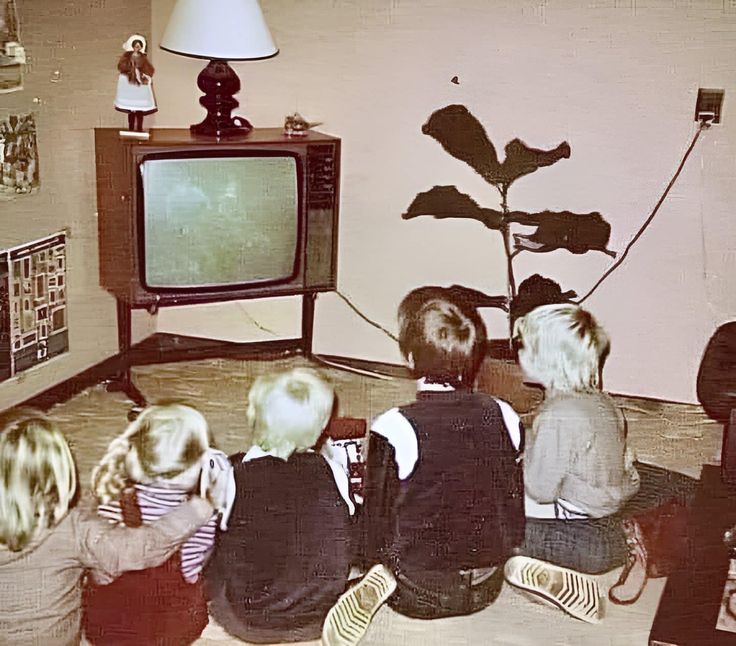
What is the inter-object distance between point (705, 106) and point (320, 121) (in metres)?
0.43

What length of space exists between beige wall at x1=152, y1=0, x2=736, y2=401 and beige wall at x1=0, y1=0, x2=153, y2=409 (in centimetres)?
7

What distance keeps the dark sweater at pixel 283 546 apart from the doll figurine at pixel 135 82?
1.38ft

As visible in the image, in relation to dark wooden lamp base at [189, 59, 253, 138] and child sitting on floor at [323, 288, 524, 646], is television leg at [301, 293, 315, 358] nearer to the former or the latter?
child sitting on floor at [323, 288, 524, 646]

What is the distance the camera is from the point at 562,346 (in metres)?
1.31

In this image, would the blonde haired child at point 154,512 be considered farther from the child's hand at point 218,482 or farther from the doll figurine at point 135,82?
the doll figurine at point 135,82

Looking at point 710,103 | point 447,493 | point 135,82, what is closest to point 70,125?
point 135,82

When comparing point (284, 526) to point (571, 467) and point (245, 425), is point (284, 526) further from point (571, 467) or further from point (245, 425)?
point (571, 467)

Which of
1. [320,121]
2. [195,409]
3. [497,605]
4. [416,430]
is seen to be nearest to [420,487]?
[416,430]

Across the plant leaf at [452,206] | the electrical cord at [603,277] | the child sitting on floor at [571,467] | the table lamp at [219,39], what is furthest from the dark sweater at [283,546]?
the table lamp at [219,39]

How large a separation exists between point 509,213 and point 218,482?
18.6 inches

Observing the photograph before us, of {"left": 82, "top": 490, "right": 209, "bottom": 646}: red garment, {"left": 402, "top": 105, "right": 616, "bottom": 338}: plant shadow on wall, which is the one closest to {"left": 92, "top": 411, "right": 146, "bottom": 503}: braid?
{"left": 82, "top": 490, "right": 209, "bottom": 646}: red garment

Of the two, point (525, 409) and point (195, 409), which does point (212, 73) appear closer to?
point (195, 409)

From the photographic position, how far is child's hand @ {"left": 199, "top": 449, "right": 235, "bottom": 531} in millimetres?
1312

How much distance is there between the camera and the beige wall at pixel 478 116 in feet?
4.03
